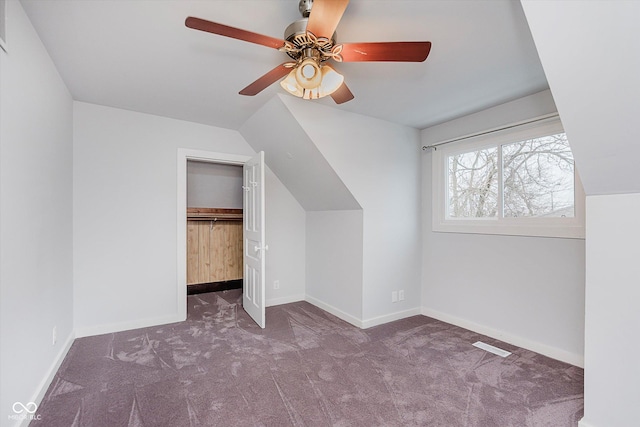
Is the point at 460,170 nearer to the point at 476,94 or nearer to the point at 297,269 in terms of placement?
the point at 476,94

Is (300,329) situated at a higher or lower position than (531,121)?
lower

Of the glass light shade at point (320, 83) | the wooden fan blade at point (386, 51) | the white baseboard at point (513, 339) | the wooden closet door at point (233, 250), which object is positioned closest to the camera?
the wooden fan blade at point (386, 51)

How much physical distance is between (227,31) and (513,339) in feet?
10.7

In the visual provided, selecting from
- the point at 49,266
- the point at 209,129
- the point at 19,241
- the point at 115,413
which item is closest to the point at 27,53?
the point at 19,241

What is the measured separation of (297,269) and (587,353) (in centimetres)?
312

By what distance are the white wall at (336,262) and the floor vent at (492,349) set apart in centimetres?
112

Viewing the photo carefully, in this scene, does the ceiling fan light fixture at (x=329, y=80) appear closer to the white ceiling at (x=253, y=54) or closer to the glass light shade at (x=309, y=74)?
the glass light shade at (x=309, y=74)

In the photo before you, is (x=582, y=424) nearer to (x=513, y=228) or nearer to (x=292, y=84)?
(x=513, y=228)

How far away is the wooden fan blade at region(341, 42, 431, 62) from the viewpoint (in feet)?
4.72

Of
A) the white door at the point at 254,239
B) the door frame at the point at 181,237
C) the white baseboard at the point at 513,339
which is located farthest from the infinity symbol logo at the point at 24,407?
the white baseboard at the point at 513,339

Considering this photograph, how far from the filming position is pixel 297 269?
13.8 ft

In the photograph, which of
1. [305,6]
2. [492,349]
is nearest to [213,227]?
[305,6]

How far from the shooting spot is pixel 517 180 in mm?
2791

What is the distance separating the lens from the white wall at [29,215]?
1.44m
